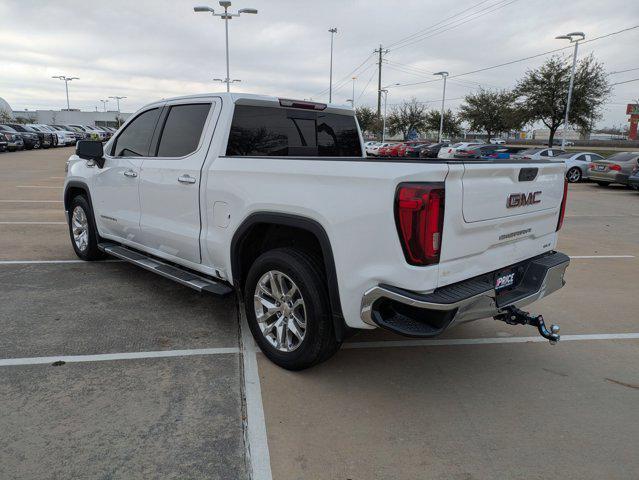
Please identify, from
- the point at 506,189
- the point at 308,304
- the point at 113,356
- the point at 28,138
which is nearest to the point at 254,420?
the point at 308,304

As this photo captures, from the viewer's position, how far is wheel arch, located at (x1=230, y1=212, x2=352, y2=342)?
A: 3.06 meters

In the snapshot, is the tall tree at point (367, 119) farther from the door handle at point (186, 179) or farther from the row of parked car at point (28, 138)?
the door handle at point (186, 179)

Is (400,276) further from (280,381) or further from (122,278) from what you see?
(122,278)

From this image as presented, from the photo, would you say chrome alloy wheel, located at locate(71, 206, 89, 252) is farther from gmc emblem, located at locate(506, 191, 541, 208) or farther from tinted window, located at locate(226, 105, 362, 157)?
gmc emblem, located at locate(506, 191, 541, 208)

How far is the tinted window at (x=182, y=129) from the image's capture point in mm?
4277

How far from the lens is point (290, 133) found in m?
4.56

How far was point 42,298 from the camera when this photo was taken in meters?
4.93

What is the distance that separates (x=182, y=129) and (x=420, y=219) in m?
2.69

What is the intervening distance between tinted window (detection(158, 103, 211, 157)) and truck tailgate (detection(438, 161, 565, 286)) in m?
2.38

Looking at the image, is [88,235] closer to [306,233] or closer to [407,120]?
[306,233]

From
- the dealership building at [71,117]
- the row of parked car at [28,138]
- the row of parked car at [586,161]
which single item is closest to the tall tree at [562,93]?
the row of parked car at [586,161]

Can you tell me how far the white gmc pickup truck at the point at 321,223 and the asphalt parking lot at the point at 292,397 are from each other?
0.43m

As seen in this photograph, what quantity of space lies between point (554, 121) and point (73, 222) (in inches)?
1457

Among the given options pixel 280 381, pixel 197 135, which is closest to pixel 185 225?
pixel 197 135
